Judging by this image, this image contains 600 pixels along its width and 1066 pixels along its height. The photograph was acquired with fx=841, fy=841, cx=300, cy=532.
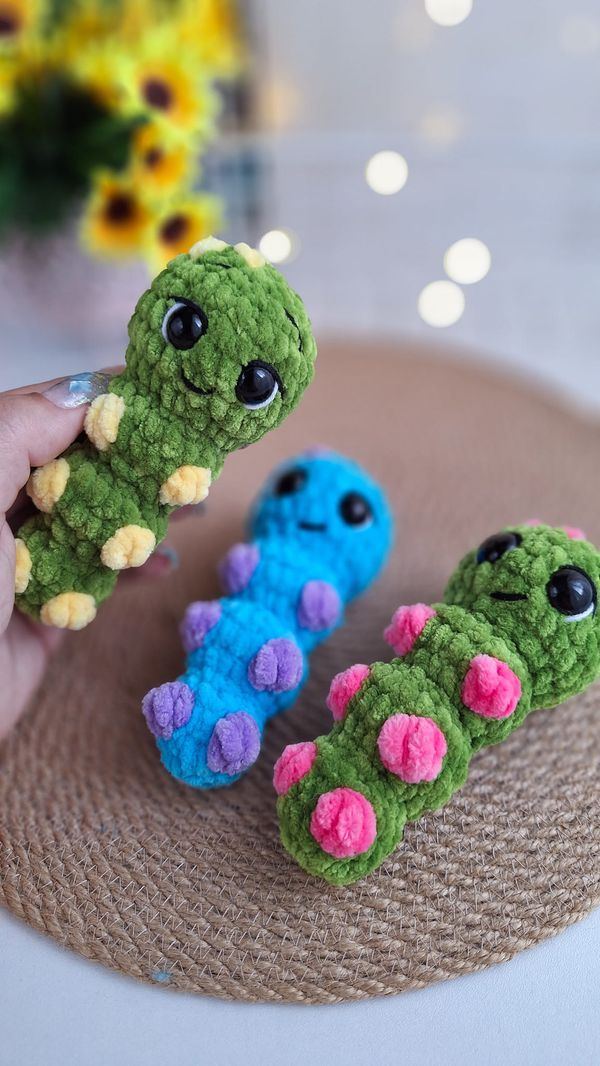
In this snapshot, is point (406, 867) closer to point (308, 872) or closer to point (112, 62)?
point (308, 872)

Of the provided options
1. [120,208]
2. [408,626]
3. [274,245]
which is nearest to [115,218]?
[120,208]

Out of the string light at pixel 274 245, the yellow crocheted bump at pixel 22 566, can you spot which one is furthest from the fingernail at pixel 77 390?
the string light at pixel 274 245

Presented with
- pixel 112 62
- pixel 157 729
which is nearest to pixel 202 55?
pixel 112 62

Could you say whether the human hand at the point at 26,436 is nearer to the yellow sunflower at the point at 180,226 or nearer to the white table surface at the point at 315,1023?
the white table surface at the point at 315,1023

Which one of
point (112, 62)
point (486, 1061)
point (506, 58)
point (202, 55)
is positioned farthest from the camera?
point (506, 58)

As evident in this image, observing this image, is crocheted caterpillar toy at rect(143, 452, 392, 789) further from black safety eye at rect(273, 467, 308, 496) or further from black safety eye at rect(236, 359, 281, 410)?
black safety eye at rect(236, 359, 281, 410)

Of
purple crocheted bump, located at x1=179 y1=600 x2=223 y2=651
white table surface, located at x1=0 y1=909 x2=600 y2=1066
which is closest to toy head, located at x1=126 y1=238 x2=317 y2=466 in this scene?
purple crocheted bump, located at x1=179 y1=600 x2=223 y2=651

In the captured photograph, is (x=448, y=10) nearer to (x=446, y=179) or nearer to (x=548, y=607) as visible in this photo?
(x=446, y=179)
